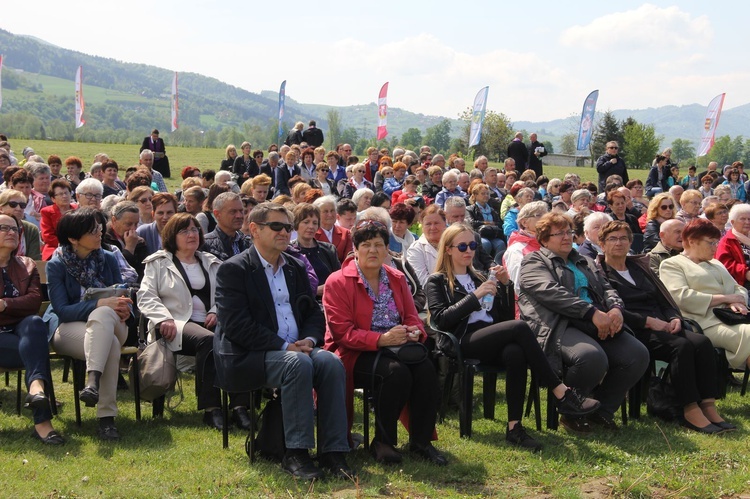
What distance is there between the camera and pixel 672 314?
20.3 ft

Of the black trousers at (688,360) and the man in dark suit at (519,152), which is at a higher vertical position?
the man in dark suit at (519,152)

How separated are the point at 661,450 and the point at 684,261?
2085 millimetres

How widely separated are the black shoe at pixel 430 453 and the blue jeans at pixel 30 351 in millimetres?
2395

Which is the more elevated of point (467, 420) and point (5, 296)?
point (5, 296)

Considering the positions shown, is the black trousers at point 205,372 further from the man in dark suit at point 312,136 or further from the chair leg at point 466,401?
the man in dark suit at point 312,136

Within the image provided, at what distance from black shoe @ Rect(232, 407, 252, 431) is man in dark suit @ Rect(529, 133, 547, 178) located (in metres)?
14.4

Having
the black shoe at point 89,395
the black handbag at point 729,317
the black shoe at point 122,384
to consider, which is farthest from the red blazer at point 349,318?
the black handbag at point 729,317

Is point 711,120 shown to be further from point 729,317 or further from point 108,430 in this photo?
point 108,430

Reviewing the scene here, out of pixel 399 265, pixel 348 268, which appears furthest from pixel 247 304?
pixel 399 265

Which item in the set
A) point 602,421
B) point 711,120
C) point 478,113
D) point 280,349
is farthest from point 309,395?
point 711,120

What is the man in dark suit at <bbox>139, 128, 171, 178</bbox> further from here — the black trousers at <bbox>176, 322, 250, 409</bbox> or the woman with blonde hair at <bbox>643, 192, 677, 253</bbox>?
the black trousers at <bbox>176, 322, 250, 409</bbox>

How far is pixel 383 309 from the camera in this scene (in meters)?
5.04

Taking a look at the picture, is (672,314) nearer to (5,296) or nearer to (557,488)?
(557,488)

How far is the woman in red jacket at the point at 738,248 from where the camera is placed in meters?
7.16
